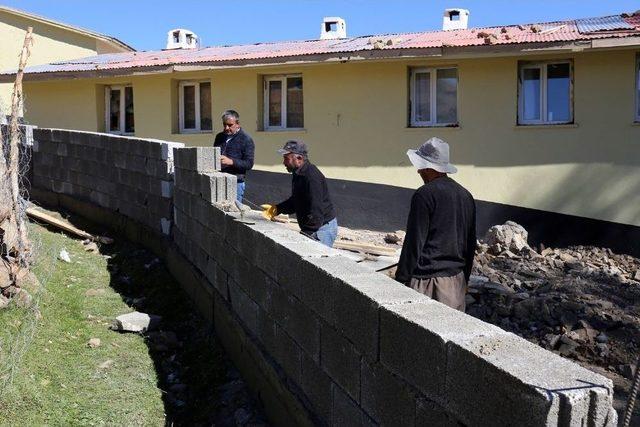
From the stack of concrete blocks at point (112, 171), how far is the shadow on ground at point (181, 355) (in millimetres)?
744

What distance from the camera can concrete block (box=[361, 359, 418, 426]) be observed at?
9.48ft

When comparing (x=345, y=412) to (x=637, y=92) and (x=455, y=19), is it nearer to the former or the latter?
(x=637, y=92)

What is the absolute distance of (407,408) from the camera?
2.90 m

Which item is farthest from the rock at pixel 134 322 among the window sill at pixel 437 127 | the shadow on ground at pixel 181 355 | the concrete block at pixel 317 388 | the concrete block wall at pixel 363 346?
the window sill at pixel 437 127

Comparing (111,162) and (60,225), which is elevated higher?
(111,162)

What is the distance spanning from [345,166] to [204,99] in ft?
12.6

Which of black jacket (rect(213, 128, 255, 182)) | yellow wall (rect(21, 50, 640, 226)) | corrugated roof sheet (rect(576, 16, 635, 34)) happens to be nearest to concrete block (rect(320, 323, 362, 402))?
black jacket (rect(213, 128, 255, 182))

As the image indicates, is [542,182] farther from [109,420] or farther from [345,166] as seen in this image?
[109,420]

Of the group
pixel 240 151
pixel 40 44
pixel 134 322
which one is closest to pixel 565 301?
pixel 240 151

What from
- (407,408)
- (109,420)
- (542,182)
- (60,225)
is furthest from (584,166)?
(407,408)

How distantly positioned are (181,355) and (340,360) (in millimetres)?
3258

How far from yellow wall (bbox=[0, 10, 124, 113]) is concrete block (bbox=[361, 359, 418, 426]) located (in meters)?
21.9

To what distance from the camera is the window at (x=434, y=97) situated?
13.1 meters

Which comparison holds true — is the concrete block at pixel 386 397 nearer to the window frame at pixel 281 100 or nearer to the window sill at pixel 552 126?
the window sill at pixel 552 126
